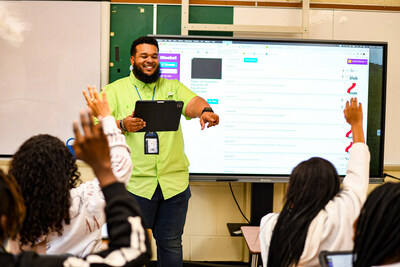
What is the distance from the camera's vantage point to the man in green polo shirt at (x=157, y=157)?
2588 mm

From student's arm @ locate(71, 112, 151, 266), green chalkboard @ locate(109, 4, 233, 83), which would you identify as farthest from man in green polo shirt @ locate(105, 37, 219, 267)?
student's arm @ locate(71, 112, 151, 266)

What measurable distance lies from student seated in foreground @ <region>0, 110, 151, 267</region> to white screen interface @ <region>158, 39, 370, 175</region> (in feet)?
7.33

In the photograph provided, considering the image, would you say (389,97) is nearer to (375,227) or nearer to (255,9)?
(255,9)

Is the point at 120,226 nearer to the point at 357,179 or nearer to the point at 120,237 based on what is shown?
the point at 120,237

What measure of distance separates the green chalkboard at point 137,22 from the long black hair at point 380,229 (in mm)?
2346

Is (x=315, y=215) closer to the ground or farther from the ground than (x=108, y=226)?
closer to the ground

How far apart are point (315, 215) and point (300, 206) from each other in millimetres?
62

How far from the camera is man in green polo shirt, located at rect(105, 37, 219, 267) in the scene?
8.49 ft

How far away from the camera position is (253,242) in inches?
95.6

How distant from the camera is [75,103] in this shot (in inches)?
126

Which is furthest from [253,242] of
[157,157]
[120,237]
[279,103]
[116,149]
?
[120,237]

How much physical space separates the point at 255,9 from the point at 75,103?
5.17ft

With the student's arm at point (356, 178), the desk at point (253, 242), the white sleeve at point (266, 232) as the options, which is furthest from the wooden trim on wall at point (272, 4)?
the white sleeve at point (266, 232)

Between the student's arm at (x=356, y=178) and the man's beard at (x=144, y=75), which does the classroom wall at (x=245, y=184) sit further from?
the student's arm at (x=356, y=178)
